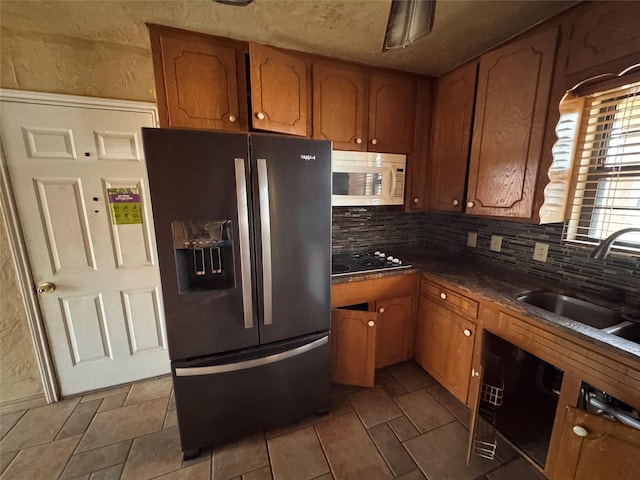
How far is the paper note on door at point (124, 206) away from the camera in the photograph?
68.1 inches

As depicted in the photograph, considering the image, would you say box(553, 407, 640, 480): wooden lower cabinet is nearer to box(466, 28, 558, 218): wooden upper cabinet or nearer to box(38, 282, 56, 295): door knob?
box(466, 28, 558, 218): wooden upper cabinet

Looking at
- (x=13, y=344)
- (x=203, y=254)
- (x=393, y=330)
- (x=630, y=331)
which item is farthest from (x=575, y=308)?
(x=13, y=344)

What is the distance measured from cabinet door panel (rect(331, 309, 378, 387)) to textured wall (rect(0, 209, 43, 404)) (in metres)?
1.98

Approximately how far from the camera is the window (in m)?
1.25

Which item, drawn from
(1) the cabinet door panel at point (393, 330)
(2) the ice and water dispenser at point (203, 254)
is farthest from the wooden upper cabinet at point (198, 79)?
(1) the cabinet door panel at point (393, 330)

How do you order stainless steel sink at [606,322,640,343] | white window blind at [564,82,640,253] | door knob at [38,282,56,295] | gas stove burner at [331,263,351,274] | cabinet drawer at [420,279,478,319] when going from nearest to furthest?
1. stainless steel sink at [606,322,640,343]
2. white window blind at [564,82,640,253]
3. cabinet drawer at [420,279,478,319]
4. door knob at [38,282,56,295]
5. gas stove burner at [331,263,351,274]

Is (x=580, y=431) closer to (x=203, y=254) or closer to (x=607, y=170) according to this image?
(x=607, y=170)

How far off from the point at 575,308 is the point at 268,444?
183 cm

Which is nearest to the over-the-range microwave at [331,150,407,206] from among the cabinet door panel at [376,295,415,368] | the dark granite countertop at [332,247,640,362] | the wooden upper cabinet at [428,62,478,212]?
the wooden upper cabinet at [428,62,478,212]

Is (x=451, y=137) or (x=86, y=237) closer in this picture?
(x=86, y=237)

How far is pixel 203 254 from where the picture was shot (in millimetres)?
1333

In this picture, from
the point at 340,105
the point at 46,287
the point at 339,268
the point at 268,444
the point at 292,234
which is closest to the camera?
the point at 292,234

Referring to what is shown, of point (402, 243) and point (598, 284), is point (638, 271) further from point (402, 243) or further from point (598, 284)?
point (402, 243)

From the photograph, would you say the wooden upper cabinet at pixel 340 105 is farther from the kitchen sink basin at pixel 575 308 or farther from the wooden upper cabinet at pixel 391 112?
the kitchen sink basin at pixel 575 308
